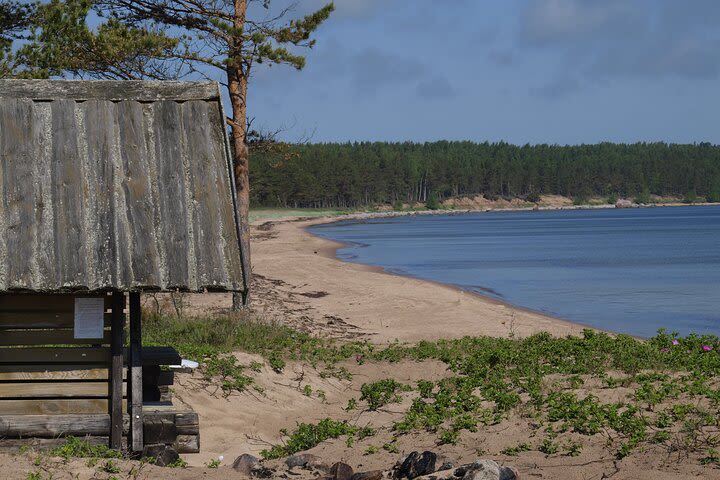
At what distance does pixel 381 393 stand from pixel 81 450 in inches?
198

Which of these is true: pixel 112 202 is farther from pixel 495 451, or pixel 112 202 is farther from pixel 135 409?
pixel 495 451

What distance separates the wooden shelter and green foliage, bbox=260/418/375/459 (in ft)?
4.78

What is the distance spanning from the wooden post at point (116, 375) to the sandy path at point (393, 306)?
10.3 meters

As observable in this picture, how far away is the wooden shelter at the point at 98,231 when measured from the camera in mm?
→ 8445

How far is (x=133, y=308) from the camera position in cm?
954

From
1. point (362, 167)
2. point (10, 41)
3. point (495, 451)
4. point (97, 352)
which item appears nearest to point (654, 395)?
point (495, 451)

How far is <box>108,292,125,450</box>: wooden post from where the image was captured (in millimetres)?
9250

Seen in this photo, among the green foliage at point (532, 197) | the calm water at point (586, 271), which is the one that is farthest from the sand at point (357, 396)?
the green foliage at point (532, 197)

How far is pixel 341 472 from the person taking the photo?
931 centimetres

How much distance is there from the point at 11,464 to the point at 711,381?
756 centimetres

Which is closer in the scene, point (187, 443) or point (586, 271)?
point (187, 443)

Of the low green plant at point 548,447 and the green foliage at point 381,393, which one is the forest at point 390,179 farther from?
the low green plant at point 548,447

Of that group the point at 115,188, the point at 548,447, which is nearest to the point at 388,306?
the point at 548,447

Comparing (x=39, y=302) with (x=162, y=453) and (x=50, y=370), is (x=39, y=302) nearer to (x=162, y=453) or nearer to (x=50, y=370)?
(x=50, y=370)
